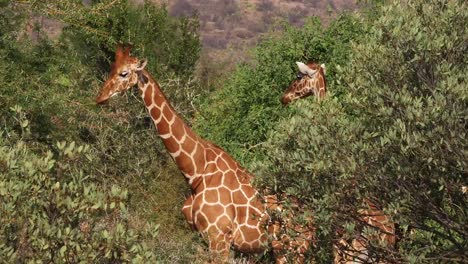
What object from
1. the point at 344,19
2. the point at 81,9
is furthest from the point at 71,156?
the point at 344,19

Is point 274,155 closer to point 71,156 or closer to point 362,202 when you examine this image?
point 362,202

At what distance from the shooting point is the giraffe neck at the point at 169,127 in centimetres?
1334

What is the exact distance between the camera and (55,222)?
7336mm

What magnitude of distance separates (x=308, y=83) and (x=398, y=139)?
7006 millimetres

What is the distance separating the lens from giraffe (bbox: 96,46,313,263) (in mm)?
12781

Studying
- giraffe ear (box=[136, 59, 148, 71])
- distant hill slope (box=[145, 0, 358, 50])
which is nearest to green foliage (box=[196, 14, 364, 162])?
giraffe ear (box=[136, 59, 148, 71])

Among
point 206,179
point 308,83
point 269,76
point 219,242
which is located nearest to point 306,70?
point 308,83

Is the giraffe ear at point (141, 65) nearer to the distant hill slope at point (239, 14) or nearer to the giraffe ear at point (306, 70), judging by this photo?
the giraffe ear at point (306, 70)

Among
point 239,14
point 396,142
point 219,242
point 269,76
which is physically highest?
point 396,142

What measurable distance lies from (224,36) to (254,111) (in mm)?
78645

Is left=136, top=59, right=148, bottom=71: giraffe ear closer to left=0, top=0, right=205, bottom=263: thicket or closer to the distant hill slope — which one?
left=0, top=0, right=205, bottom=263: thicket

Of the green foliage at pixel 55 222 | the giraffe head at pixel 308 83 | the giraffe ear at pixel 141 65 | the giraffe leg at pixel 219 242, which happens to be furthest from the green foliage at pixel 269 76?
the green foliage at pixel 55 222

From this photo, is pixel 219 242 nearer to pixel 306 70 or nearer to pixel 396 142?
pixel 306 70

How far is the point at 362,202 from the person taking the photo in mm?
9516
